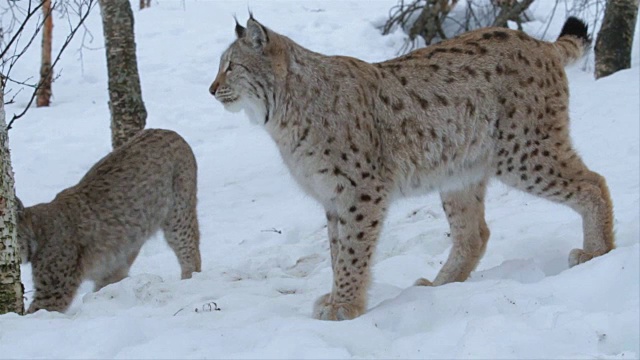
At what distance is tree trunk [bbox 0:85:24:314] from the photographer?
190 inches

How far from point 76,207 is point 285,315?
9.00 feet

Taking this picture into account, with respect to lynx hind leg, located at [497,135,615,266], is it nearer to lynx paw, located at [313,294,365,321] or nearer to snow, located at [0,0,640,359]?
snow, located at [0,0,640,359]

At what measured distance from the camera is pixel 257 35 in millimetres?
5066

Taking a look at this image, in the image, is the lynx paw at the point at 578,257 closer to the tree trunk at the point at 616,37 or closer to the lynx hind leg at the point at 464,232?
the lynx hind leg at the point at 464,232

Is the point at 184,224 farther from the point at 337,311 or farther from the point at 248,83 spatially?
the point at 337,311

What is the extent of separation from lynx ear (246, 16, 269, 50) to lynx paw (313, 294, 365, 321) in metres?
1.52

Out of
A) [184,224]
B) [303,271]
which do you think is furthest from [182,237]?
[303,271]

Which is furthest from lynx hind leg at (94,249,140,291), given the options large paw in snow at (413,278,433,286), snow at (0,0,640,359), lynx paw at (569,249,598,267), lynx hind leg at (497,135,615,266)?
lynx paw at (569,249,598,267)

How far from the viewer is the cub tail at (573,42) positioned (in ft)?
19.0

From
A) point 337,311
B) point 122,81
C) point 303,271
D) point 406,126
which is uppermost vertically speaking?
point 406,126

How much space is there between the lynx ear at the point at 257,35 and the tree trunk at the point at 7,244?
56.0 inches

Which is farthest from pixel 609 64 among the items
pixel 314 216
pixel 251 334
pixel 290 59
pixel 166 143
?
pixel 251 334

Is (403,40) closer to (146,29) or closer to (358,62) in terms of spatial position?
(146,29)

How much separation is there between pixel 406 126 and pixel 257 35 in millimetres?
1017
